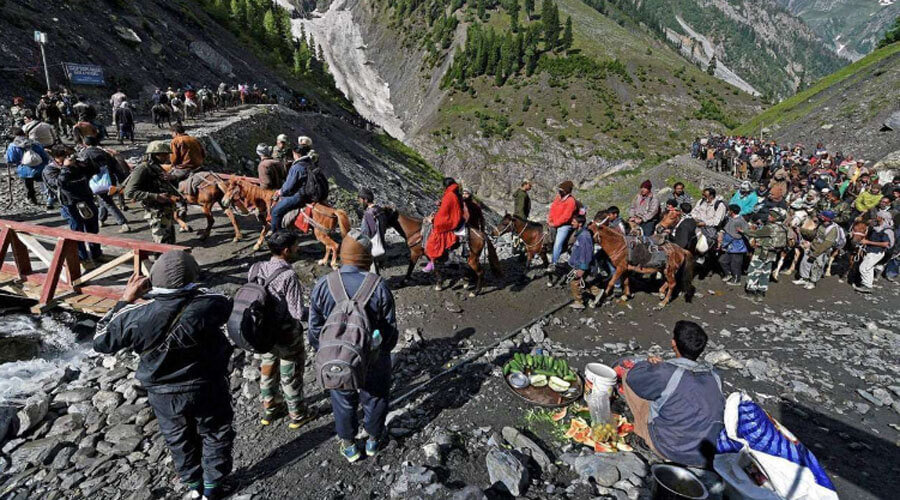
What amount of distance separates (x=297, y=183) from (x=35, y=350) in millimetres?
4776

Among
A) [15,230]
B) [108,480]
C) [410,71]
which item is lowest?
[108,480]

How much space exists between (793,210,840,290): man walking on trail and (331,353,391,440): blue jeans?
1163 centimetres

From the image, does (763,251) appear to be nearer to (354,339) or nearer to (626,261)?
(626,261)

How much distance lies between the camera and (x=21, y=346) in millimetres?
6352

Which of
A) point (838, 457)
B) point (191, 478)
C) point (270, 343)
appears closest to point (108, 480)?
point (191, 478)

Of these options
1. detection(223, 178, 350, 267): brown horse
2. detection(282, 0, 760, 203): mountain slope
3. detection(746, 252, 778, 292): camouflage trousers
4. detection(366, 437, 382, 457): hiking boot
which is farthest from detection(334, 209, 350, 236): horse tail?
detection(282, 0, 760, 203): mountain slope

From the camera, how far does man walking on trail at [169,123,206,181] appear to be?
10.0 metres

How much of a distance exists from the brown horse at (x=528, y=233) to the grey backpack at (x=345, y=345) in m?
6.75

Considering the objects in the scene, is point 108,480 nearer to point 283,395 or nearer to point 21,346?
point 283,395

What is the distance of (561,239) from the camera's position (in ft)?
32.4

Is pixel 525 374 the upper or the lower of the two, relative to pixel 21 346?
lower

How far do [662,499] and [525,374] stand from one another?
9.94 ft

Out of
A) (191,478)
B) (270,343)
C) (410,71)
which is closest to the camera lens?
(191,478)

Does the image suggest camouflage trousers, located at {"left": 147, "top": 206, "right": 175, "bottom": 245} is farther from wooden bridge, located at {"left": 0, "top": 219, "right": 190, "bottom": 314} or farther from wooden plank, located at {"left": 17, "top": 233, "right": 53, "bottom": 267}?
wooden plank, located at {"left": 17, "top": 233, "right": 53, "bottom": 267}
